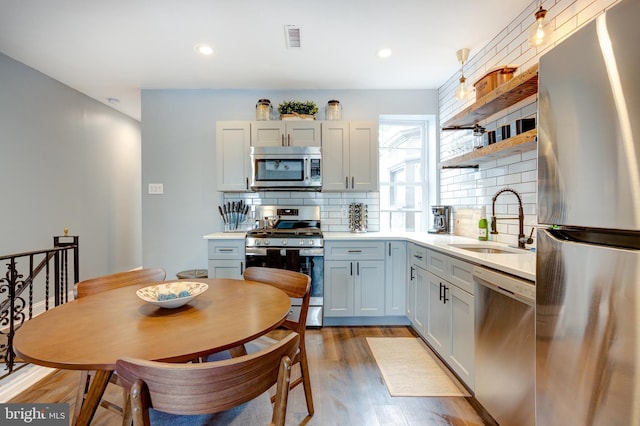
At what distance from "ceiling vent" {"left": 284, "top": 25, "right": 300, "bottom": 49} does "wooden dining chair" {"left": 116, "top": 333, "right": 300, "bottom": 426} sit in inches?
95.2

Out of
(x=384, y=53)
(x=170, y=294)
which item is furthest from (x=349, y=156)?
(x=170, y=294)

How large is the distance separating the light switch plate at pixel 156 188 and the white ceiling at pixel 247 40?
3.83ft

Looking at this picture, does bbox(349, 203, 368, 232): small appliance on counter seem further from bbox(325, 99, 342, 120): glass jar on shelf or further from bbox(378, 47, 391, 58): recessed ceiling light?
bbox(378, 47, 391, 58): recessed ceiling light

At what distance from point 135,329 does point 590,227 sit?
5.07 feet

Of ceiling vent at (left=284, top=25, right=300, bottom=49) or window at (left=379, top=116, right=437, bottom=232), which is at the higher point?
ceiling vent at (left=284, top=25, right=300, bottom=49)

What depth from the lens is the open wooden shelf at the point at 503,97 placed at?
1.72m

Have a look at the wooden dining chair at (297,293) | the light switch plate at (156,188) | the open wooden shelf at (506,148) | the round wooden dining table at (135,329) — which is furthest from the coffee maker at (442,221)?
Answer: the light switch plate at (156,188)

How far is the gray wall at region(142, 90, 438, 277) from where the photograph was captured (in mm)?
3457

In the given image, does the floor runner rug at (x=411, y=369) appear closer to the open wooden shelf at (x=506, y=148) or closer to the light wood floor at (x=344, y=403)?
the light wood floor at (x=344, y=403)

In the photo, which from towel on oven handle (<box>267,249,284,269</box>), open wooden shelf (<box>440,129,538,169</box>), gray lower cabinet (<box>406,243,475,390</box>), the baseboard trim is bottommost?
the baseboard trim

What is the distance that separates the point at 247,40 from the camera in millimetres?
2461

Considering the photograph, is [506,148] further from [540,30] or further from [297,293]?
[297,293]

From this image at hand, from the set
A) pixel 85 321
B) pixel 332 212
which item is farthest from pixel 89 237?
pixel 85 321

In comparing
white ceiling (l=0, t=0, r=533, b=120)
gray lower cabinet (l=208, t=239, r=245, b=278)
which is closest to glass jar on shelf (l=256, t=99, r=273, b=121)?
white ceiling (l=0, t=0, r=533, b=120)
